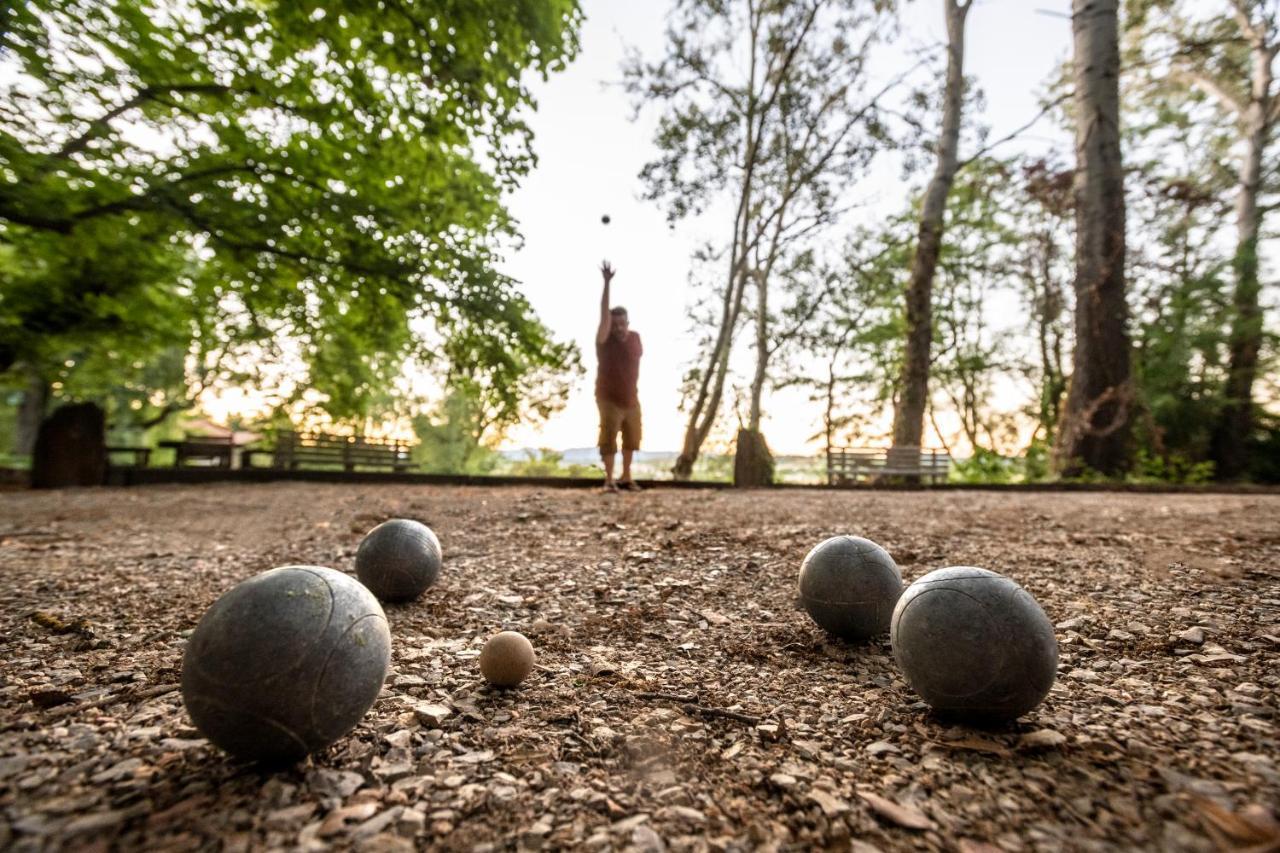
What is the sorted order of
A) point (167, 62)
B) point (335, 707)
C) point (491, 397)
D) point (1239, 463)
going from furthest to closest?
point (1239, 463) → point (491, 397) → point (167, 62) → point (335, 707)

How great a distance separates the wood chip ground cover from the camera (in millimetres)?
2010

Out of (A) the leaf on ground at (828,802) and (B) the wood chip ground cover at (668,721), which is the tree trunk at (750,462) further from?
(A) the leaf on ground at (828,802)

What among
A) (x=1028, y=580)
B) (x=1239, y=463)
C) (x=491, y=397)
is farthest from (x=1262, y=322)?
(x=491, y=397)

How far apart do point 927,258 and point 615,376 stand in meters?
10.1

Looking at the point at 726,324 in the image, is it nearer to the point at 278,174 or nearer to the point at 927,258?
the point at 927,258

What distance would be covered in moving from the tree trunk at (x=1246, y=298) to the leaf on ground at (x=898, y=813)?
66.4 feet

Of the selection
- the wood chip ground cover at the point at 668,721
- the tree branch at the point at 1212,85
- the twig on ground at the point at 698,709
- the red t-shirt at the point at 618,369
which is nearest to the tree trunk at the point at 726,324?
the red t-shirt at the point at 618,369

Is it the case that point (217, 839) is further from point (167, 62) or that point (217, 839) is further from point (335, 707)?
point (167, 62)

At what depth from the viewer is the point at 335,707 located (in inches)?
91.7

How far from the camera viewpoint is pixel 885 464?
14.9 meters

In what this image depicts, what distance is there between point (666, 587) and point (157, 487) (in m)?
12.8

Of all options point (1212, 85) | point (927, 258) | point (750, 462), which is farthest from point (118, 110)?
point (1212, 85)

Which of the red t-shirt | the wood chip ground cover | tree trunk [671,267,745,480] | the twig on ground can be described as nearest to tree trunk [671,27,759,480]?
tree trunk [671,267,745,480]

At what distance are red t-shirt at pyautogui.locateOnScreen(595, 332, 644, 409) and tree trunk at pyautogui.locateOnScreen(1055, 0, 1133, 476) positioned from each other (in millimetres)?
9758
